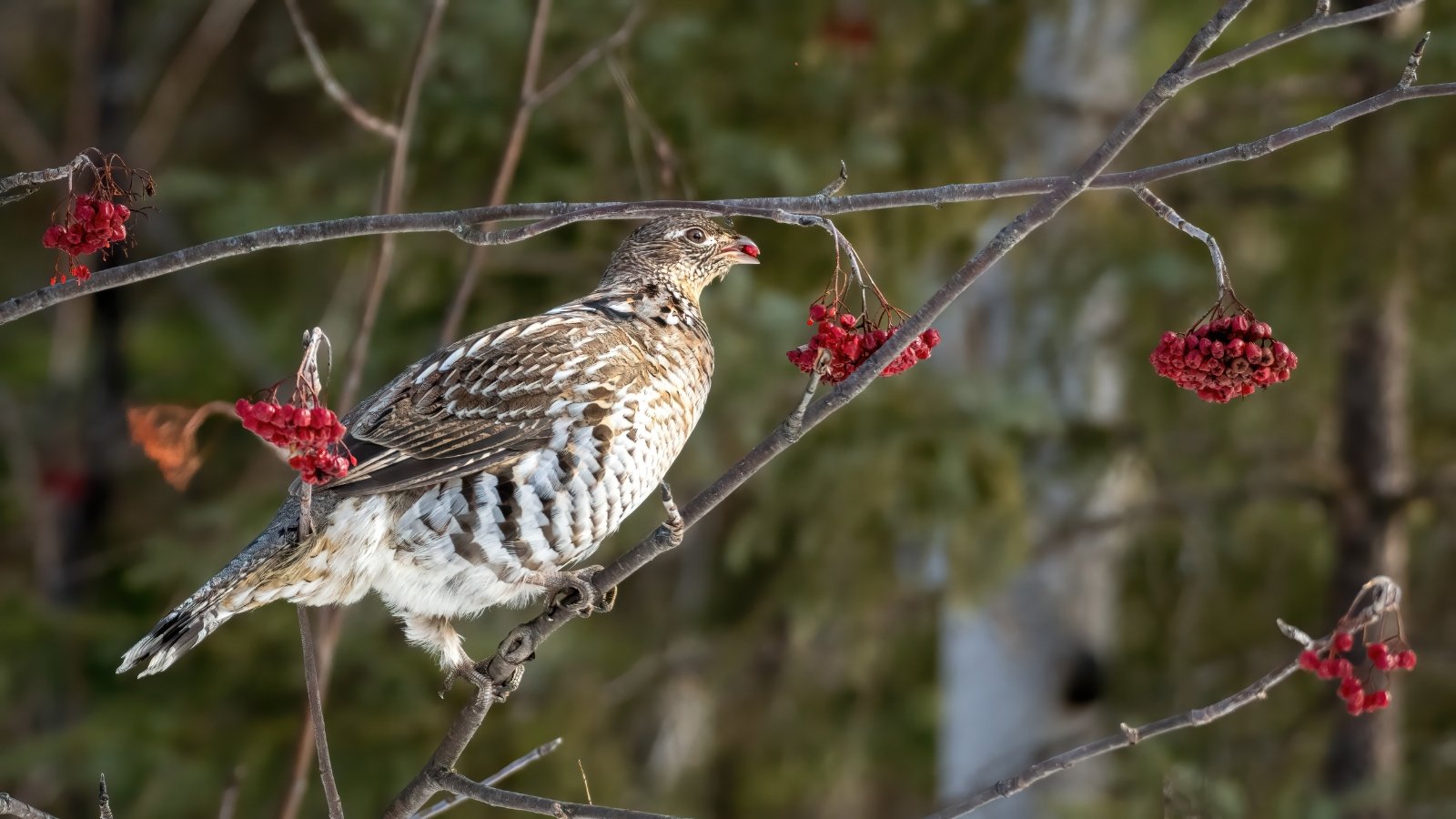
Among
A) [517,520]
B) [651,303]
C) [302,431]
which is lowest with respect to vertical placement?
[517,520]

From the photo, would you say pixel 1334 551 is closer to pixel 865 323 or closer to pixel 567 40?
pixel 567 40

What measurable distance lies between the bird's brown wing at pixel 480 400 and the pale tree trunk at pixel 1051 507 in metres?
3.51

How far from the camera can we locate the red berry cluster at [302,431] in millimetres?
2383

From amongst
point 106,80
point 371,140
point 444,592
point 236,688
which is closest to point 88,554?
point 236,688

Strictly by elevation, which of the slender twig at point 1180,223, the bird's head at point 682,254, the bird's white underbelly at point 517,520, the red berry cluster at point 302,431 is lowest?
the bird's white underbelly at point 517,520

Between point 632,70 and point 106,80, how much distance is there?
3906 mm

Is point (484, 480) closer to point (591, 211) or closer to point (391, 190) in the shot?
point (391, 190)

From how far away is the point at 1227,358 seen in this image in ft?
8.47

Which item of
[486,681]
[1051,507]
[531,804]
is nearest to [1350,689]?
[531,804]

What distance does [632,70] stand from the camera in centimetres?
607

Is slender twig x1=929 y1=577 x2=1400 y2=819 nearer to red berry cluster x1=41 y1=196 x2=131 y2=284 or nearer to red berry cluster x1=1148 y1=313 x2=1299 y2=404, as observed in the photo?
red berry cluster x1=1148 y1=313 x2=1299 y2=404

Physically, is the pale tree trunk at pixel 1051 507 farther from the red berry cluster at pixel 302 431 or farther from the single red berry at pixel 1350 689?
the red berry cluster at pixel 302 431

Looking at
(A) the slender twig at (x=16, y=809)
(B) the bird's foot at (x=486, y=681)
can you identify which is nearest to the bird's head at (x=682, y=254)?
(B) the bird's foot at (x=486, y=681)

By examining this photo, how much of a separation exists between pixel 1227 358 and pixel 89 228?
6.15ft
